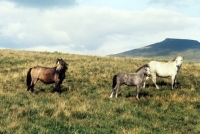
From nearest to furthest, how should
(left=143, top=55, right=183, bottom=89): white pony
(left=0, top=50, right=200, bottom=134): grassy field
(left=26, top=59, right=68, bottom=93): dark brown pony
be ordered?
1. (left=0, top=50, right=200, bottom=134): grassy field
2. (left=26, top=59, right=68, bottom=93): dark brown pony
3. (left=143, top=55, right=183, bottom=89): white pony

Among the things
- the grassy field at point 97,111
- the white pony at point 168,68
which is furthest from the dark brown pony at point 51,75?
the white pony at point 168,68

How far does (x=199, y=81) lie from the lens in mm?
21078

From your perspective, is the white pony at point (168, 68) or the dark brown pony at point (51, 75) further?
the white pony at point (168, 68)

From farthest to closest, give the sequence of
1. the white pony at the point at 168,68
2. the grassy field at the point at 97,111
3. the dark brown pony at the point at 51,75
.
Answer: the white pony at the point at 168,68, the dark brown pony at the point at 51,75, the grassy field at the point at 97,111

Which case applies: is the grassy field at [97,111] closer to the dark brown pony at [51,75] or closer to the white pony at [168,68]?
the dark brown pony at [51,75]

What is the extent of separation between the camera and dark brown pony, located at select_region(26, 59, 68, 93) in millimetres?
16047

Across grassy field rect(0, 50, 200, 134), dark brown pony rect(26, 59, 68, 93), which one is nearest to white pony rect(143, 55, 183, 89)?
grassy field rect(0, 50, 200, 134)

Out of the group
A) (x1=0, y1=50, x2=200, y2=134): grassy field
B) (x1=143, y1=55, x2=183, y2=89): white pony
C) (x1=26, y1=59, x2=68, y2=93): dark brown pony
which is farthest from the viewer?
(x1=143, y1=55, x2=183, y2=89): white pony

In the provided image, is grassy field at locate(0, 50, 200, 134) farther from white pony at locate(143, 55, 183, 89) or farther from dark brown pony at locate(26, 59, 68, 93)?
white pony at locate(143, 55, 183, 89)

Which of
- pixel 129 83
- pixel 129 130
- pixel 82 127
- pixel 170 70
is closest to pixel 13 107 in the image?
pixel 82 127

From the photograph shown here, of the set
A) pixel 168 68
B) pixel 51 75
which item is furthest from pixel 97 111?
pixel 168 68

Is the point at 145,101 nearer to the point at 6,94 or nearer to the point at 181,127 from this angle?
the point at 181,127

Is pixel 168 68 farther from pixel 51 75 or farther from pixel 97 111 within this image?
pixel 97 111

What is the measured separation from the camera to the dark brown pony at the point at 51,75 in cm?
1605
